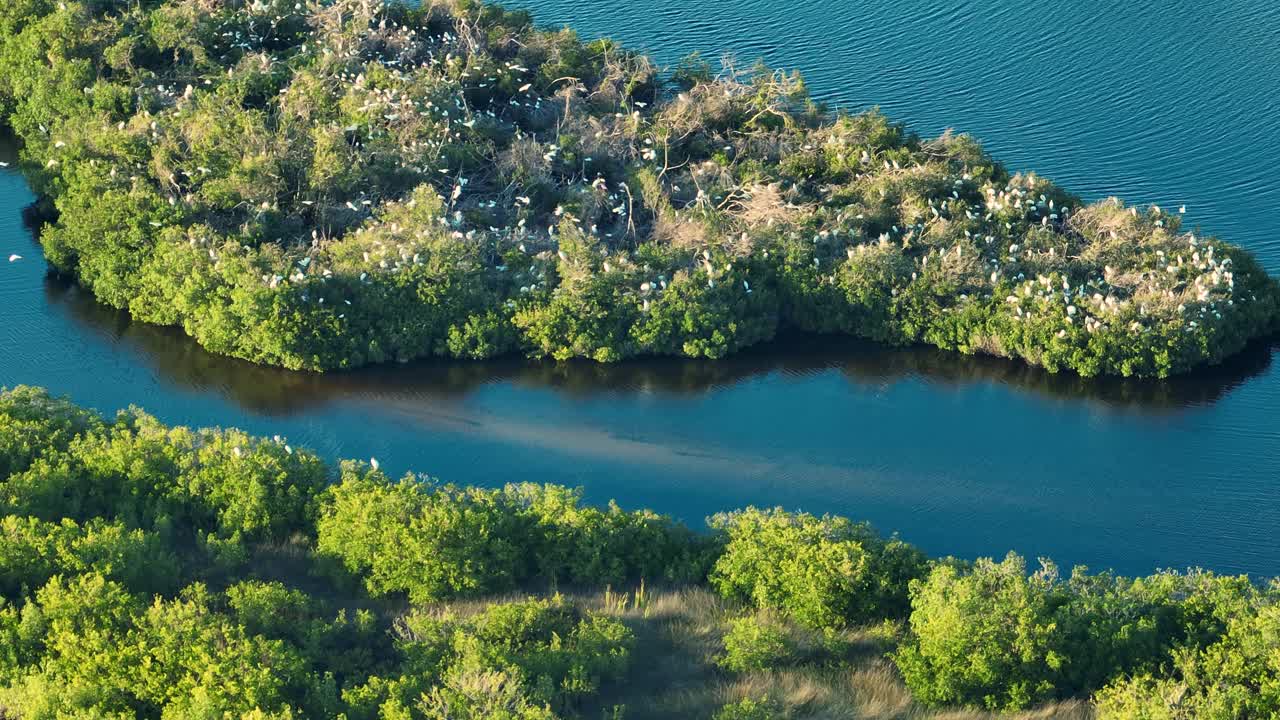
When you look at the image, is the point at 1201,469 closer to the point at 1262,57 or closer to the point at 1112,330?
the point at 1112,330

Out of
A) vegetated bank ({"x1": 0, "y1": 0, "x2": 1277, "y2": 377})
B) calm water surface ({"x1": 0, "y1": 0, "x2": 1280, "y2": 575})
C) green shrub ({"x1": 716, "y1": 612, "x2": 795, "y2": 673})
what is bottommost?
green shrub ({"x1": 716, "y1": 612, "x2": 795, "y2": 673})

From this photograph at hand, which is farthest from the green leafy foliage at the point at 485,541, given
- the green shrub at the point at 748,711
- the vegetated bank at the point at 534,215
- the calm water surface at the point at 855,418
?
the vegetated bank at the point at 534,215

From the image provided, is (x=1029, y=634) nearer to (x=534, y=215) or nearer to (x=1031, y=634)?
(x=1031, y=634)

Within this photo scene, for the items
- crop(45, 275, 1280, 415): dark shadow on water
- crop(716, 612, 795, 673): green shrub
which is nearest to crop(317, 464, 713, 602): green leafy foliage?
crop(716, 612, 795, 673): green shrub

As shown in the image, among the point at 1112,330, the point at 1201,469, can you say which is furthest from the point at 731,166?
the point at 1201,469

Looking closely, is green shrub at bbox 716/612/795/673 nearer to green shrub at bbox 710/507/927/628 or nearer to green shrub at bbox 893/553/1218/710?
green shrub at bbox 710/507/927/628

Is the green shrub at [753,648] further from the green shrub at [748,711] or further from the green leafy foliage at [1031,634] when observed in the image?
the green leafy foliage at [1031,634]
